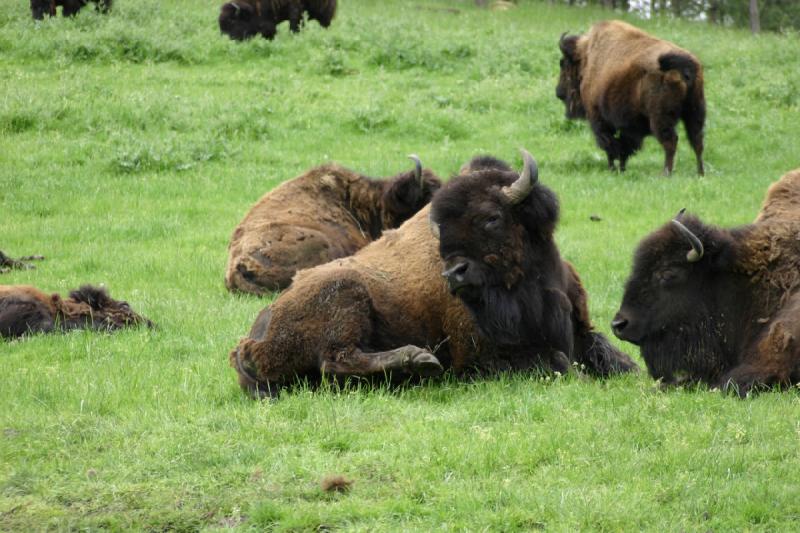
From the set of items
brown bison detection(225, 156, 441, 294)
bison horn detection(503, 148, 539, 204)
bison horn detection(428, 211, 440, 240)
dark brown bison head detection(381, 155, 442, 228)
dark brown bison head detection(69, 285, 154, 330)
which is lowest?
dark brown bison head detection(69, 285, 154, 330)

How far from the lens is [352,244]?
469 inches

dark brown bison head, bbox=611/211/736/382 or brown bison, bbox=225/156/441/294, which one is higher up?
dark brown bison head, bbox=611/211/736/382

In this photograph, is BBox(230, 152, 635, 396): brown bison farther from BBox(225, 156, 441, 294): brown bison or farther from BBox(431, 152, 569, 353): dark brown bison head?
BBox(225, 156, 441, 294): brown bison

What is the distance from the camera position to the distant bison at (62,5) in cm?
3036

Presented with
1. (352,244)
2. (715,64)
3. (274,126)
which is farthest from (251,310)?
(715,64)

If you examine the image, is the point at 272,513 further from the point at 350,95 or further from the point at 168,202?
the point at 350,95

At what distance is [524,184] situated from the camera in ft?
25.7

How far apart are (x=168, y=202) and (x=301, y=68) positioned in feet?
30.5

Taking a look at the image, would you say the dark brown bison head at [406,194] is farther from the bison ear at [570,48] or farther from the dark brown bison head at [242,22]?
the dark brown bison head at [242,22]

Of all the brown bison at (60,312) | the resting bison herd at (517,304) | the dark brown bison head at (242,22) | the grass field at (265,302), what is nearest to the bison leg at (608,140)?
the grass field at (265,302)

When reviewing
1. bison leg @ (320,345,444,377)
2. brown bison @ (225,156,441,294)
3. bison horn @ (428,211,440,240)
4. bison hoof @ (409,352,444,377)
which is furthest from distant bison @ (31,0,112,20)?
bison hoof @ (409,352,444,377)

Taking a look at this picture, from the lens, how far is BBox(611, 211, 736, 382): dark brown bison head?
7836 millimetres

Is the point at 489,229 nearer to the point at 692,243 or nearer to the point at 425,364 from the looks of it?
the point at 425,364

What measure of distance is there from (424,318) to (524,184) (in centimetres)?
113
